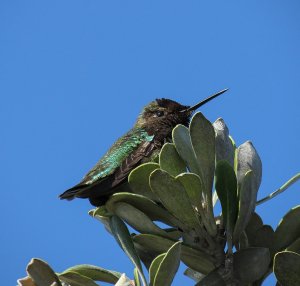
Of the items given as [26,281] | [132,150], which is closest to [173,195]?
[26,281]

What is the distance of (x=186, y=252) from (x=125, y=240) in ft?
0.69

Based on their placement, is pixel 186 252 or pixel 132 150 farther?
pixel 132 150

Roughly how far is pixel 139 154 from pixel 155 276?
2.20m

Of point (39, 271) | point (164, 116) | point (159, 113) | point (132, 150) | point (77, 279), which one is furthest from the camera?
point (159, 113)

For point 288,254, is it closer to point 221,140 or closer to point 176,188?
point 176,188

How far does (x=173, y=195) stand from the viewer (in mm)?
1854

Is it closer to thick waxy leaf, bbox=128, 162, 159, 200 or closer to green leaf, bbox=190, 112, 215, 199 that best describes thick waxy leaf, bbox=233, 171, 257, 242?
green leaf, bbox=190, 112, 215, 199

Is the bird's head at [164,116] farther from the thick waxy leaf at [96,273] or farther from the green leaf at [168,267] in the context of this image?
the green leaf at [168,267]

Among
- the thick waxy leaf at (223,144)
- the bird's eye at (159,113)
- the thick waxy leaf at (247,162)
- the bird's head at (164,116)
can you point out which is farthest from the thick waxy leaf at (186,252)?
the bird's eye at (159,113)

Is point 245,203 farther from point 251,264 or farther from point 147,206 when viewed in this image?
point 147,206

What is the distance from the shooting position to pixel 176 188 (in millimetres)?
1839

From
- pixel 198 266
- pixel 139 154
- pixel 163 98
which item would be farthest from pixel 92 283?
pixel 163 98

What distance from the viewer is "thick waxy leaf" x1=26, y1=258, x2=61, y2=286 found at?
1.78 metres

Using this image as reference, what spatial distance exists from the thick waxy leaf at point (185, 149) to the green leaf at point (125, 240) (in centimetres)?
30
